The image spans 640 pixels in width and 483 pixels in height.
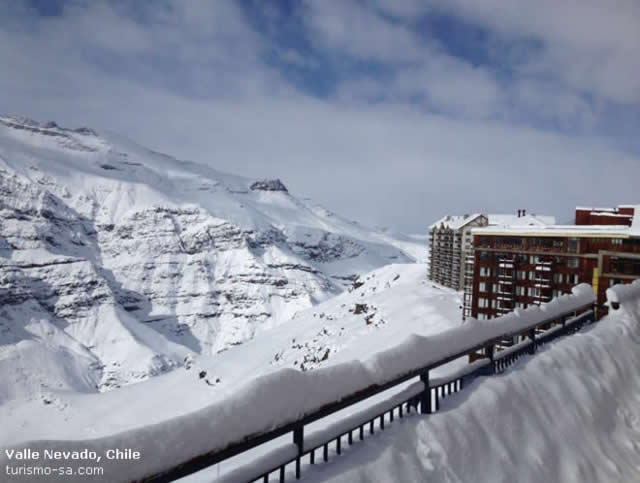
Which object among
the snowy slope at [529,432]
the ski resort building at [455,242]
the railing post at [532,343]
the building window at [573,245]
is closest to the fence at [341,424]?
the snowy slope at [529,432]

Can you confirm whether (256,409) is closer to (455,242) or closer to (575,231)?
(575,231)

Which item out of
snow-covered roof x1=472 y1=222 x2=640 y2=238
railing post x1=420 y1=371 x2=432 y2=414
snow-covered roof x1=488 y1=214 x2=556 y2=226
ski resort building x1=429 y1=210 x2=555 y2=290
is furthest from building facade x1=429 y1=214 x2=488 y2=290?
railing post x1=420 y1=371 x2=432 y2=414

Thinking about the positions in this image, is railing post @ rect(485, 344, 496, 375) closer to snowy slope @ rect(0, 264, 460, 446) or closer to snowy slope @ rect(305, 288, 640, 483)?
snowy slope @ rect(305, 288, 640, 483)

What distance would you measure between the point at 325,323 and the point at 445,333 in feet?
201

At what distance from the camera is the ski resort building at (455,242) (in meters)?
62.8

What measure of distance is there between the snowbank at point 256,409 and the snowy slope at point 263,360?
34.0m

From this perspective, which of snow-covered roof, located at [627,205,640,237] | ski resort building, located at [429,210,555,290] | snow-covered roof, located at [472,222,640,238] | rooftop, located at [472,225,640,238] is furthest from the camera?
ski resort building, located at [429,210,555,290]

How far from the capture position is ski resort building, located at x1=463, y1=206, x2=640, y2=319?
30.9 m

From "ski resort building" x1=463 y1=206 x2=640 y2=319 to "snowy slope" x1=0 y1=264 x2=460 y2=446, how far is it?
227 inches

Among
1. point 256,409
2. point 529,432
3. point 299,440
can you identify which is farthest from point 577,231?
point 256,409

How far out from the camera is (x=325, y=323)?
65375mm

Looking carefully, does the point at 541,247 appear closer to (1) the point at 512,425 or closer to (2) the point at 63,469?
(1) the point at 512,425

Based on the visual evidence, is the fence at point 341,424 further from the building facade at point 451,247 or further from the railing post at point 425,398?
the building facade at point 451,247

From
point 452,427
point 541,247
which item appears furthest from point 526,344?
point 541,247
